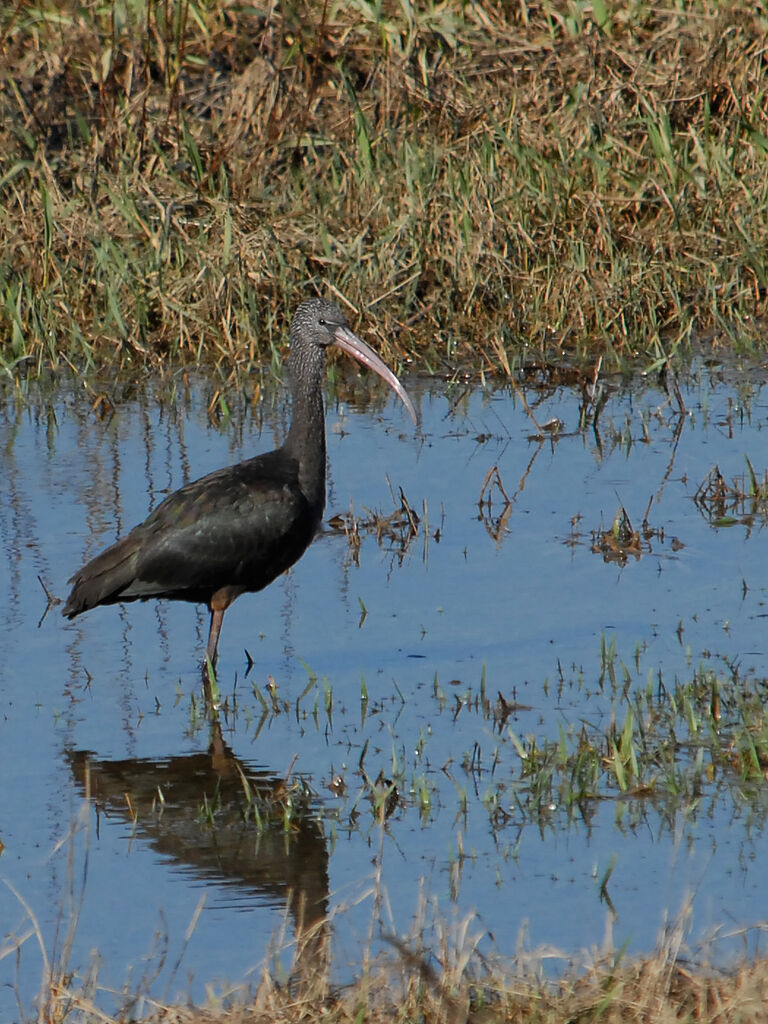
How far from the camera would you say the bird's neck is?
6863 millimetres

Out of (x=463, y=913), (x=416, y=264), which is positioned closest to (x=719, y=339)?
(x=416, y=264)

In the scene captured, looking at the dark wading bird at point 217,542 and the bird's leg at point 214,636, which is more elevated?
the dark wading bird at point 217,542

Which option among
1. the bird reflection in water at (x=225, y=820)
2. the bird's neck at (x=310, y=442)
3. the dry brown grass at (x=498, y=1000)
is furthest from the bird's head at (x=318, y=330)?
the dry brown grass at (x=498, y=1000)

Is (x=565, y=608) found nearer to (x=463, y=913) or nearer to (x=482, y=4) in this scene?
(x=463, y=913)

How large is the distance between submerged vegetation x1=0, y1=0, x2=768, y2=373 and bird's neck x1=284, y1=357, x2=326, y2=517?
113 inches

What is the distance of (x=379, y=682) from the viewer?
20.5ft

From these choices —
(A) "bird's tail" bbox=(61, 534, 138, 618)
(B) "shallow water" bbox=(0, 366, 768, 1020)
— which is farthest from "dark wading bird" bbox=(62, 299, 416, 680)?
Result: (B) "shallow water" bbox=(0, 366, 768, 1020)

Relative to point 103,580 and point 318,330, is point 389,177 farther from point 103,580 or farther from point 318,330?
point 103,580

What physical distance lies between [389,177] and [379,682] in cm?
561

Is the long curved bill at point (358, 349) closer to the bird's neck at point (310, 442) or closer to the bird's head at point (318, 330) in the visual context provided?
the bird's head at point (318, 330)

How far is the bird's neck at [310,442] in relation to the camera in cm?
686

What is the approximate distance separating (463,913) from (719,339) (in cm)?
656

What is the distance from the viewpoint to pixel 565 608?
22.7 feet

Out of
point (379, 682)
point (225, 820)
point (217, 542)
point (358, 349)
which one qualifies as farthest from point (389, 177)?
point (225, 820)
